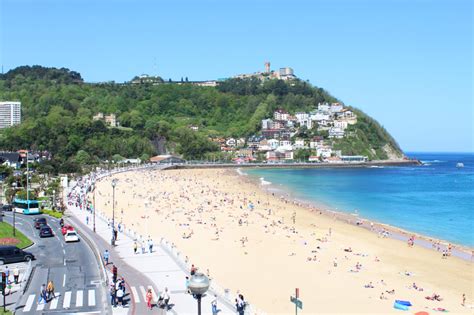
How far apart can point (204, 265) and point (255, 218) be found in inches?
621

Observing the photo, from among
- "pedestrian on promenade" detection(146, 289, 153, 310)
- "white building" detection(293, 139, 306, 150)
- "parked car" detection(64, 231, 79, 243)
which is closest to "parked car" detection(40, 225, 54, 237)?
"parked car" detection(64, 231, 79, 243)

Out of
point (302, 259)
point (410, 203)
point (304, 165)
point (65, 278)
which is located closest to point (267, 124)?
point (304, 165)

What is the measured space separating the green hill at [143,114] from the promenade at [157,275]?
238 feet

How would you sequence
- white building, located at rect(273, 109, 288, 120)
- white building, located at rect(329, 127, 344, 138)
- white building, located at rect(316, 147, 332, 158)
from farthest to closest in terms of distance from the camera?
white building, located at rect(273, 109, 288, 120)
white building, located at rect(329, 127, 344, 138)
white building, located at rect(316, 147, 332, 158)

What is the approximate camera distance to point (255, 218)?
37500 millimetres

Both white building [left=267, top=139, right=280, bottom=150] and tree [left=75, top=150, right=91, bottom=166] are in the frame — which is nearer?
tree [left=75, top=150, right=91, bottom=166]

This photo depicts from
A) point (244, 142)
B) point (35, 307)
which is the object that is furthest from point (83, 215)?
point (244, 142)

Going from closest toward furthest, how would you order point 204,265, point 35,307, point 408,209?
point 35,307 → point 204,265 → point 408,209

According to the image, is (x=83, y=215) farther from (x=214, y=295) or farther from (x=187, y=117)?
(x=187, y=117)

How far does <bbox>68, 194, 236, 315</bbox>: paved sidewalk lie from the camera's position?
14.6 metres

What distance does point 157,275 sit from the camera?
17.9 m

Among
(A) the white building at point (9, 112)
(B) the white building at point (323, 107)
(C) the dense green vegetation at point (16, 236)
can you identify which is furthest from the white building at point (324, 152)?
(C) the dense green vegetation at point (16, 236)

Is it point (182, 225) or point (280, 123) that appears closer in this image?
point (182, 225)

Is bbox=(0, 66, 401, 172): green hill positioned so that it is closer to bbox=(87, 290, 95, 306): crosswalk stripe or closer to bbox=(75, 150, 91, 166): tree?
bbox=(75, 150, 91, 166): tree
